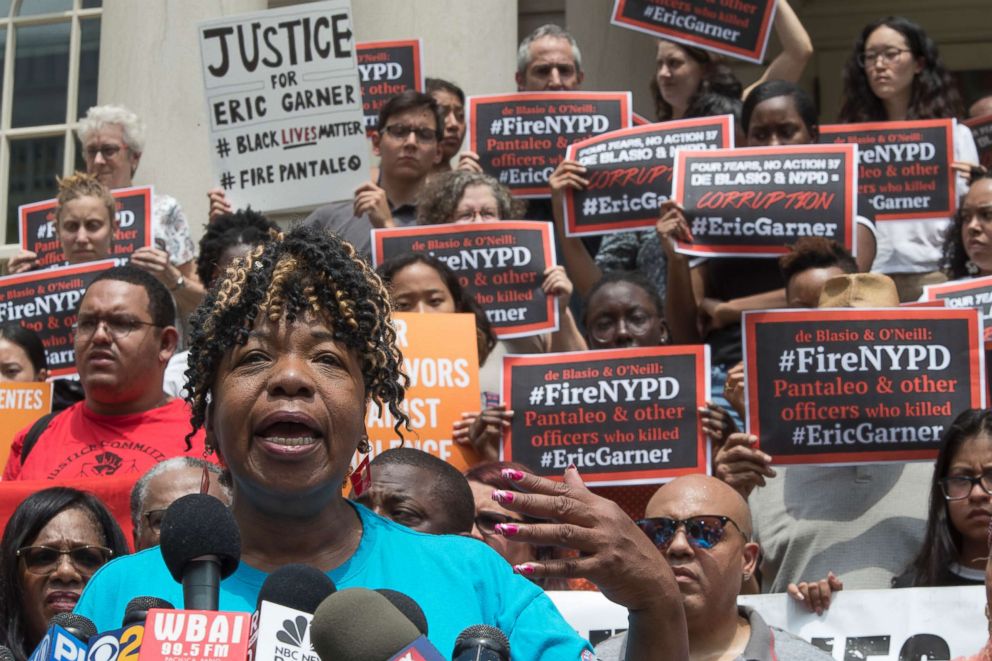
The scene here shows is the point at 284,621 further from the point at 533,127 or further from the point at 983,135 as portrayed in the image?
the point at 983,135

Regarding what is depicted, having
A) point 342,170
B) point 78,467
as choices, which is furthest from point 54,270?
point 78,467

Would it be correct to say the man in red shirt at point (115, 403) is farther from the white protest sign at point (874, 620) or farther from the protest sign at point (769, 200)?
the protest sign at point (769, 200)

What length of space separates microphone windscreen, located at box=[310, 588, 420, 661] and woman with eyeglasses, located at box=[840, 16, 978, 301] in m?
6.21

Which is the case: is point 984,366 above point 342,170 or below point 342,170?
below

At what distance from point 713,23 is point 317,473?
21.4ft

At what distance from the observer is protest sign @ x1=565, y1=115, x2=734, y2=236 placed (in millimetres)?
7996

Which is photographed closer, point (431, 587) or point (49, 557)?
point (431, 587)

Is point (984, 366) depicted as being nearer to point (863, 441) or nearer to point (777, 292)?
point (863, 441)

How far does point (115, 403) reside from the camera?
5855 millimetres

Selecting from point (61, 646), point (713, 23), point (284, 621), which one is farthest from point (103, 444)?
point (713, 23)

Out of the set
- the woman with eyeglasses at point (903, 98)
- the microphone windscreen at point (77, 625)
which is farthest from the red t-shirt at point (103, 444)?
the woman with eyeglasses at point (903, 98)

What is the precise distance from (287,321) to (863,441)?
369 cm

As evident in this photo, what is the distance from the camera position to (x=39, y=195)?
12727 millimetres

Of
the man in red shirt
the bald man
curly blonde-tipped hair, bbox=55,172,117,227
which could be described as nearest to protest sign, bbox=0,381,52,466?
the man in red shirt
